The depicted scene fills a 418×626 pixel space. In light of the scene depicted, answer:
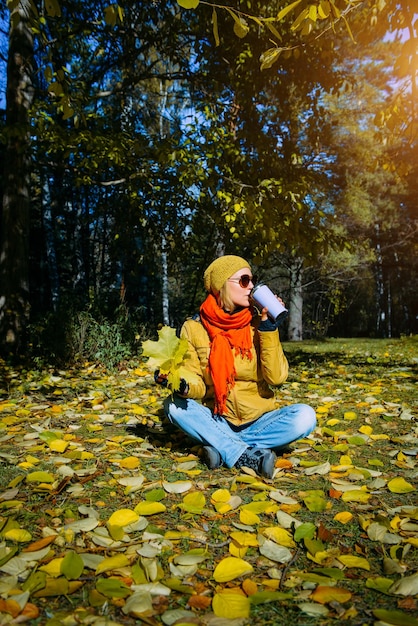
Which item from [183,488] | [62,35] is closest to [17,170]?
[62,35]

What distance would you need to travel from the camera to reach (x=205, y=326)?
2352 mm

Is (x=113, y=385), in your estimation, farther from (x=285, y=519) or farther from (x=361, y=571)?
(x=361, y=571)

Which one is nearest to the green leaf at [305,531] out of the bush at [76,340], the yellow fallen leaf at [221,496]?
the yellow fallen leaf at [221,496]

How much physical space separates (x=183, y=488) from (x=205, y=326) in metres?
0.82

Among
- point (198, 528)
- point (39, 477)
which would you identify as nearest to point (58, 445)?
point (39, 477)

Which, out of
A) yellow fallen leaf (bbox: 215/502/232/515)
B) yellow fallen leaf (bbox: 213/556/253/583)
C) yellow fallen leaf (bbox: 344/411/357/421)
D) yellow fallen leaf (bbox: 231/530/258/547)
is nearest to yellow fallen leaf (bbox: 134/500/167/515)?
yellow fallen leaf (bbox: 215/502/232/515)

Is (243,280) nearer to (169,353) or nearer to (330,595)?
(169,353)

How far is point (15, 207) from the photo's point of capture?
6055 millimetres

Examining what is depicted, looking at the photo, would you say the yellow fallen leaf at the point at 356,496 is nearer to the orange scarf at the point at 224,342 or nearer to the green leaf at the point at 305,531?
the green leaf at the point at 305,531

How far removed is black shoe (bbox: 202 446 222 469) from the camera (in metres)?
2.21

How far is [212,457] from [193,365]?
47 cm

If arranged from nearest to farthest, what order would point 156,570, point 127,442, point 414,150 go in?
1. point 156,570
2. point 127,442
3. point 414,150

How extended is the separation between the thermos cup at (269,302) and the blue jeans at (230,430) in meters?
0.51

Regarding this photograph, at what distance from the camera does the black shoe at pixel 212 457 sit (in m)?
2.21
